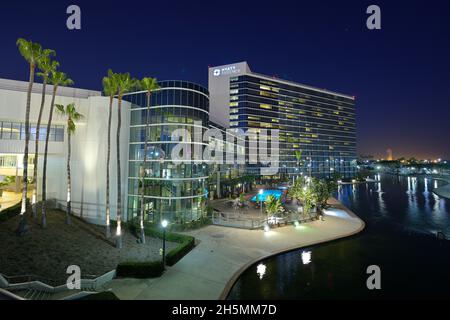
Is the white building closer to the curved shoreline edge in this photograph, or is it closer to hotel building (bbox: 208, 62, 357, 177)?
the curved shoreline edge

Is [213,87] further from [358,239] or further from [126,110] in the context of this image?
[358,239]

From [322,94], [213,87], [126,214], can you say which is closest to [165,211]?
[126,214]

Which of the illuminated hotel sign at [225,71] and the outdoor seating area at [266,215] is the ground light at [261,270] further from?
the illuminated hotel sign at [225,71]

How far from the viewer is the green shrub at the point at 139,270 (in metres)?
15.9

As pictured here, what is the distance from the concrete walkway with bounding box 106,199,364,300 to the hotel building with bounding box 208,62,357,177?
7072 centimetres

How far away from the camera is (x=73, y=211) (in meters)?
29.1

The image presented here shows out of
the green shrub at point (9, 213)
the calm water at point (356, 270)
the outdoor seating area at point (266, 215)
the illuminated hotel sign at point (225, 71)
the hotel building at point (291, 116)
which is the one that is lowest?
the calm water at point (356, 270)

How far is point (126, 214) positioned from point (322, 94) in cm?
13467

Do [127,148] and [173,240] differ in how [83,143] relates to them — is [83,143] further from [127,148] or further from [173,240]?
[173,240]

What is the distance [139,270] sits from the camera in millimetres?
15883

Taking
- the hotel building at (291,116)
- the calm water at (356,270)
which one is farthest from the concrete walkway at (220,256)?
the hotel building at (291,116)

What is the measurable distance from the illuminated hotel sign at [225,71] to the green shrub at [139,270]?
352 ft

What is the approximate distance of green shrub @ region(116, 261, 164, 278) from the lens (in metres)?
15.9

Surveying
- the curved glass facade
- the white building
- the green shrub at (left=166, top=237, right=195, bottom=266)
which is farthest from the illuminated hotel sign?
the green shrub at (left=166, top=237, right=195, bottom=266)
